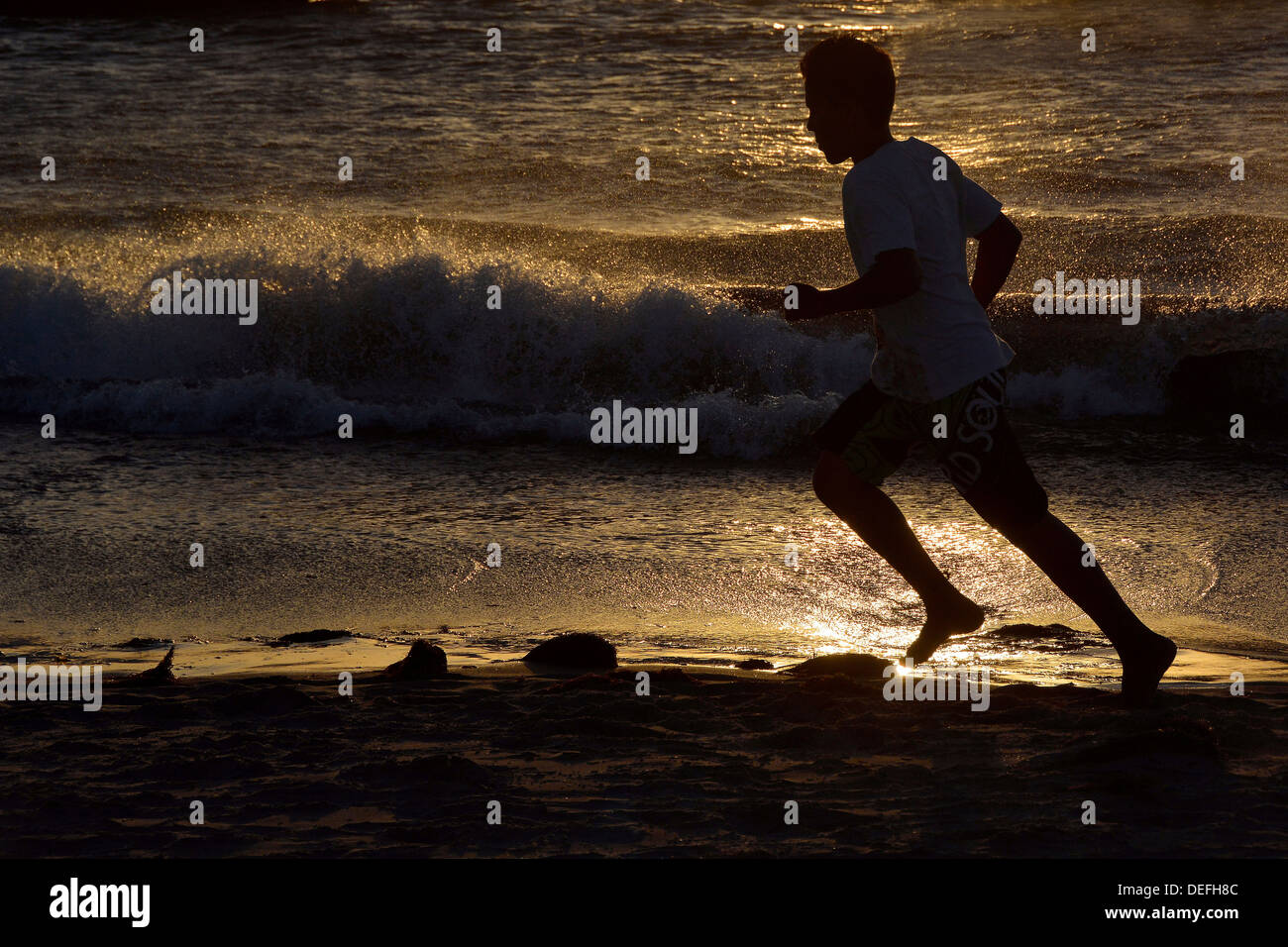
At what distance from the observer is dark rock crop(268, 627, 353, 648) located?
4310 mm

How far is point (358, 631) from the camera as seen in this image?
4.49 metres

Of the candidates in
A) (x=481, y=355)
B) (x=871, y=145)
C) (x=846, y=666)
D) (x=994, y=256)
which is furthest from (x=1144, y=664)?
(x=481, y=355)

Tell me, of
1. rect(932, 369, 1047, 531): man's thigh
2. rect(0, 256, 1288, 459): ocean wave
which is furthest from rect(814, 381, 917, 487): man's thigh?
rect(0, 256, 1288, 459): ocean wave

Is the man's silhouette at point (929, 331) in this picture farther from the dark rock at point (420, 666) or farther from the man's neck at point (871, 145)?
the dark rock at point (420, 666)

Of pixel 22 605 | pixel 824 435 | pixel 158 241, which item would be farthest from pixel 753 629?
pixel 158 241

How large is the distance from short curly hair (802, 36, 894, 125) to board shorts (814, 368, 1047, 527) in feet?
2.34

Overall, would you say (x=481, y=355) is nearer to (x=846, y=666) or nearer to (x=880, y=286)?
(x=846, y=666)

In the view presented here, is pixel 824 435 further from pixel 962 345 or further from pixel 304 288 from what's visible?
pixel 304 288

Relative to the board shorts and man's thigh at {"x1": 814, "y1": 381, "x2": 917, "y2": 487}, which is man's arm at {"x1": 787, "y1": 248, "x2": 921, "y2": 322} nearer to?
the board shorts

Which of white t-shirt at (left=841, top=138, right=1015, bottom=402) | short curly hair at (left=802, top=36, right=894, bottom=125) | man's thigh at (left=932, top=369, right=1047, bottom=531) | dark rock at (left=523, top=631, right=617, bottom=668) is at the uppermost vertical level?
short curly hair at (left=802, top=36, right=894, bottom=125)

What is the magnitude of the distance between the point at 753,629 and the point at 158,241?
31.3 ft

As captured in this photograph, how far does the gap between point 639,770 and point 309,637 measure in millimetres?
1746

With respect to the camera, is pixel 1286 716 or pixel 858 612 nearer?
pixel 1286 716

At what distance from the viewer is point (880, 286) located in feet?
9.85
